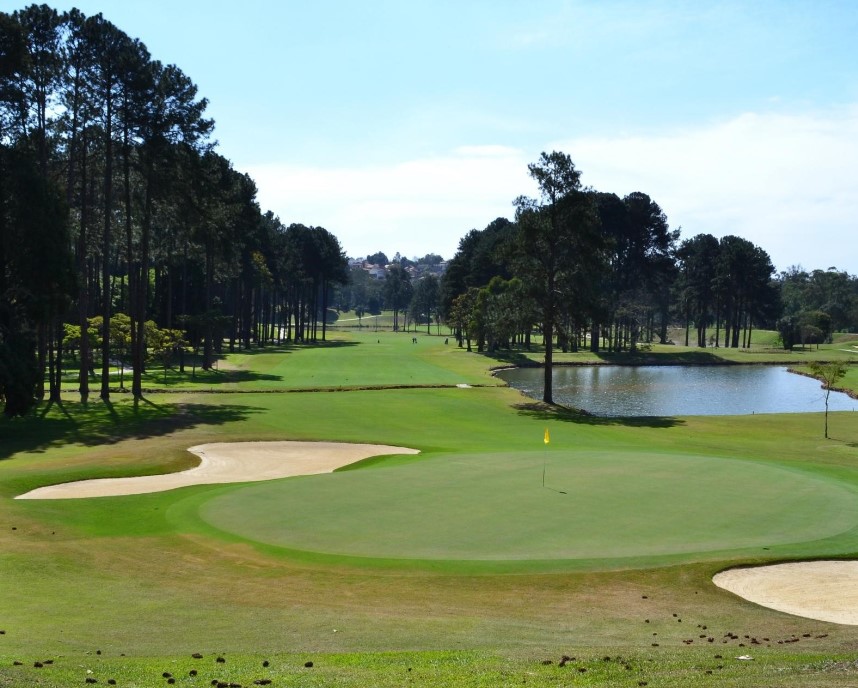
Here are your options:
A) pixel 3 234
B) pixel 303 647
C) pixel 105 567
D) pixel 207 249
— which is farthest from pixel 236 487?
pixel 207 249

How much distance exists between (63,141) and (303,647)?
179ft

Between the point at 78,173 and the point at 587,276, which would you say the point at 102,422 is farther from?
the point at 587,276

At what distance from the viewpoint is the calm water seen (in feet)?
242

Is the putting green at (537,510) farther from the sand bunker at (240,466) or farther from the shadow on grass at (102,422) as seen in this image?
the shadow on grass at (102,422)

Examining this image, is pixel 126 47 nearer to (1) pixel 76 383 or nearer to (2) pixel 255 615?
(1) pixel 76 383

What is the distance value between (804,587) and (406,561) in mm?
8978

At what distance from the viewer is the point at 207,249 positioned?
87.5m

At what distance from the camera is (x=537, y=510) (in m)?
24.9

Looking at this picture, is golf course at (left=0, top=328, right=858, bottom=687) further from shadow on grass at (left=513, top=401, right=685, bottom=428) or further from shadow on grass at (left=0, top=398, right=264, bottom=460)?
shadow on grass at (left=513, top=401, right=685, bottom=428)

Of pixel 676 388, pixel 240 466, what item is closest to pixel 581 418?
pixel 240 466

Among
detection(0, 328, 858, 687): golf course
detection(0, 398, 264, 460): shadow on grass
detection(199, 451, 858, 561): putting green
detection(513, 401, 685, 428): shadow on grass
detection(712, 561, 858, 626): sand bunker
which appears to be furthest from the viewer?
detection(513, 401, 685, 428): shadow on grass

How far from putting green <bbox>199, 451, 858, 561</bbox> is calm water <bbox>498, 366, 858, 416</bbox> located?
3971 cm

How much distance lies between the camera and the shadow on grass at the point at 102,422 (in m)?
42.4

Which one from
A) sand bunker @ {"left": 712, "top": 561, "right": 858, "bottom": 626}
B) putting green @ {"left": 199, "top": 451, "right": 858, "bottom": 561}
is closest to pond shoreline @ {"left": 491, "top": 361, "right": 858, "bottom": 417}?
putting green @ {"left": 199, "top": 451, "right": 858, "bottom": 561}
